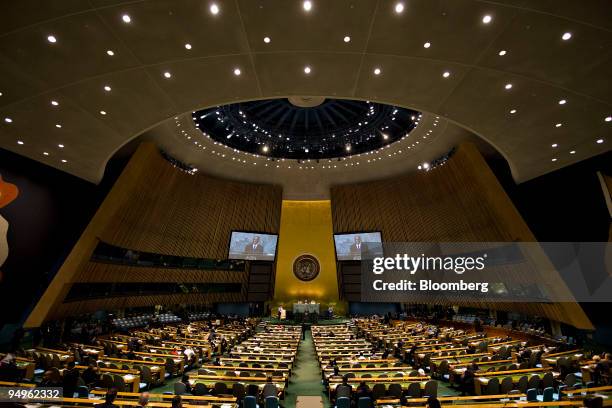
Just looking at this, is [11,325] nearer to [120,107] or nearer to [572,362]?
[120,107]

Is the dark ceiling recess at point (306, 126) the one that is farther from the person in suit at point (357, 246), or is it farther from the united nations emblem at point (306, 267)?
the united nations emblem at point (306, 267)

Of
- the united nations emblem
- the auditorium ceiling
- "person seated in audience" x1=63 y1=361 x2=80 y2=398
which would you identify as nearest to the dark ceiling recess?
the auditorium ceiling

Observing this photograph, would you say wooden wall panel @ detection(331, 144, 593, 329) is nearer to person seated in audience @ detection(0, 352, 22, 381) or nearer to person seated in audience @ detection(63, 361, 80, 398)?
person seated in audience @ detection(63, 361, 80, 398)

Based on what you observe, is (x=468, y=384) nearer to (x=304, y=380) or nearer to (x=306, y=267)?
(x=304, y=380)

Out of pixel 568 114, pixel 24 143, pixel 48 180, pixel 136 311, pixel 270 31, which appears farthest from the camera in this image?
pixel 136 311

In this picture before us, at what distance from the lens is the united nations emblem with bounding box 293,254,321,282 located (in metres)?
32.0

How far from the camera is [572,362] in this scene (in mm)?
9438

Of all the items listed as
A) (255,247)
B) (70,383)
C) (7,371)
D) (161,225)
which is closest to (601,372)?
(70,383)

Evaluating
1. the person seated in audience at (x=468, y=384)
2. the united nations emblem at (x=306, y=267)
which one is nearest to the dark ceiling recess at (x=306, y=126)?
the united nations emblem at (x=306, y=267)

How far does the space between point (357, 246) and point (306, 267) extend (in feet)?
27.0

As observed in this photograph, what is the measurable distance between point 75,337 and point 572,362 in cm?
2081

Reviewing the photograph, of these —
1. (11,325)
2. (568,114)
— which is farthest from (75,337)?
(568,114)

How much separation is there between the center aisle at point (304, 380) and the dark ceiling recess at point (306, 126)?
48.5 ft

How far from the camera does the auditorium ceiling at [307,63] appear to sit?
20.8 ft
